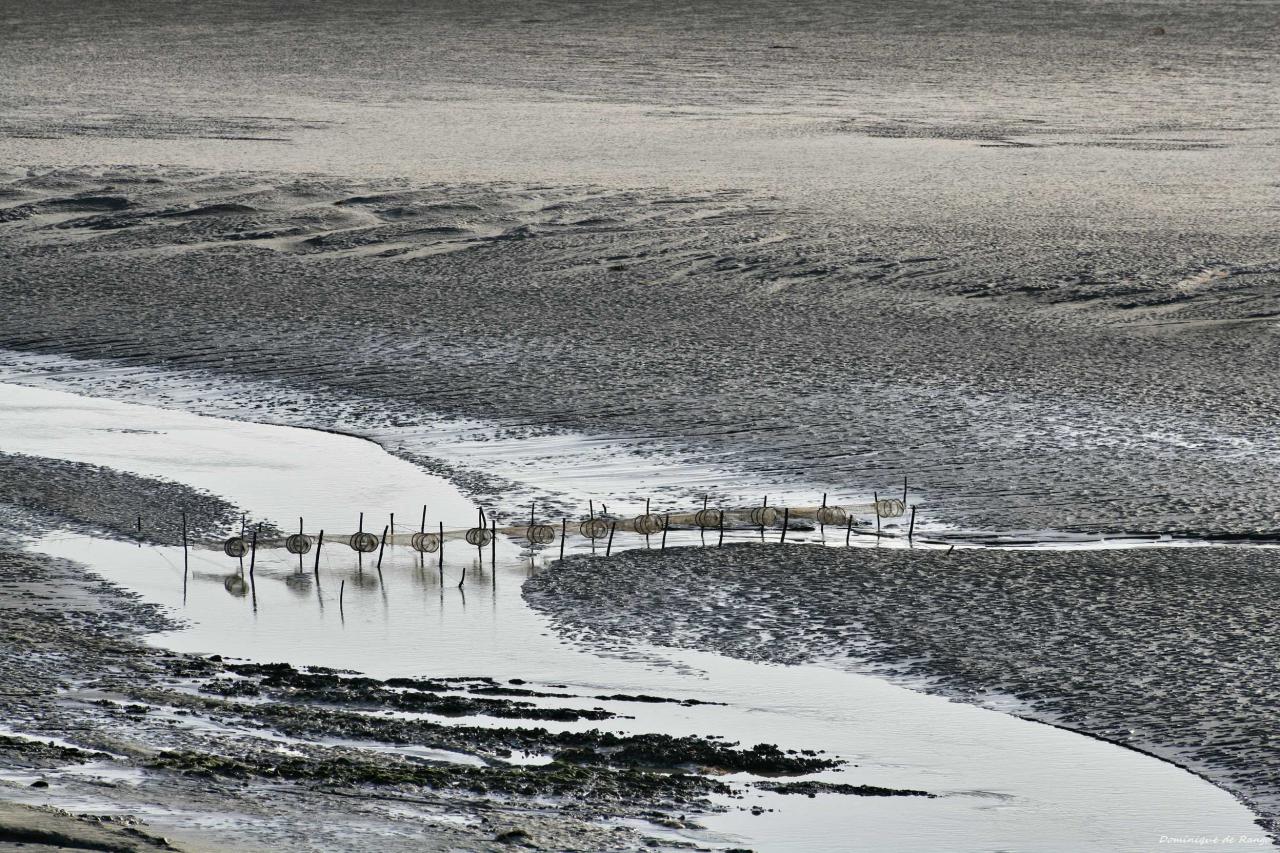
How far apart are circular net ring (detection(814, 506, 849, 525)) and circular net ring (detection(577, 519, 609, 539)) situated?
0.62 metres

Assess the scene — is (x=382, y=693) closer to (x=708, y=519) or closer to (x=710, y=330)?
(x=708, y=519)

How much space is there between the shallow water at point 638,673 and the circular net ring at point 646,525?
99mm

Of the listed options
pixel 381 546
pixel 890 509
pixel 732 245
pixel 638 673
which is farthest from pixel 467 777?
pixel 732 245

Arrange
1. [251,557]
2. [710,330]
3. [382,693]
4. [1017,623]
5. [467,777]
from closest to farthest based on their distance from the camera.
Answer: [467,777], [382,693], [1017,623], [251,557], [710,330]

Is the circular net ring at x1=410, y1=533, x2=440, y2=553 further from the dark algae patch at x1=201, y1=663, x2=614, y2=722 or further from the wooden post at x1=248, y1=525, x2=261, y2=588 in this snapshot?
the dark algae patch at x1=201, y1=663, x2=614, y2=722

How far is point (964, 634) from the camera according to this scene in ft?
14.7

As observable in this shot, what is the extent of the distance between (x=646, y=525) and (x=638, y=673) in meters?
1.13

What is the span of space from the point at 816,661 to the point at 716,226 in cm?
624

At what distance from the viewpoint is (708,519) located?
18.0 ft

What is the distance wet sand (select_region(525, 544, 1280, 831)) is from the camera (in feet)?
12.9

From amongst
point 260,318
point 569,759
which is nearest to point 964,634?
point 569,759

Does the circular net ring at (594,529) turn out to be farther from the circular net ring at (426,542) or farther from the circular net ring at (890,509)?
the circular net ring at (890,509)

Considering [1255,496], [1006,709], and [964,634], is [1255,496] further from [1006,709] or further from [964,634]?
[1006,709]

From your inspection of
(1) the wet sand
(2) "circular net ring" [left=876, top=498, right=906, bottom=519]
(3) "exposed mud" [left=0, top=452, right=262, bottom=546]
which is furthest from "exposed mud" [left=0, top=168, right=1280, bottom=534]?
(3) "exposed mud" [left=0, top=452, right=262, bottom=546]
